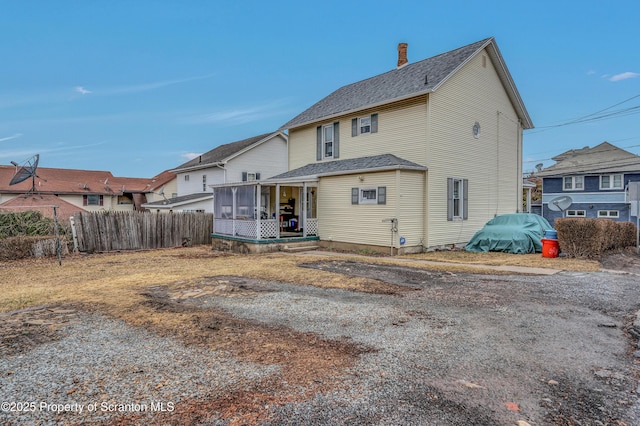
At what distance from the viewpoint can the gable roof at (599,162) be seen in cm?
2828

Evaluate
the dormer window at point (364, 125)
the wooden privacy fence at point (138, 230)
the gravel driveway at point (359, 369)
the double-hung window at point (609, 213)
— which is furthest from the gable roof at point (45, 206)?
the double-hung window at point (609, 213)

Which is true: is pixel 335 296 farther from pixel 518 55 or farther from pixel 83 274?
pixel 518 55

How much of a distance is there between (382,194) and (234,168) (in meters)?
14.2

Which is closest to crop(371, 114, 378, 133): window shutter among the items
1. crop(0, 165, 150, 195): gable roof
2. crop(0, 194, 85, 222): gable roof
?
crop(0, 194, 85, 222): gable roof

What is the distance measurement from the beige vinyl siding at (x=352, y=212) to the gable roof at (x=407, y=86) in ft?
11.3

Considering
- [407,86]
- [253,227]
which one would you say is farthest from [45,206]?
[407,86]

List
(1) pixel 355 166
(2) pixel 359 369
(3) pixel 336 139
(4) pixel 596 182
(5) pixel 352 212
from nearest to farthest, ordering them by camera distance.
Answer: (2) pixel 359 369
(5) pixel 352 212
(1) pixel 355 166
(3) pixel 336 139
(4) pixel 596 182

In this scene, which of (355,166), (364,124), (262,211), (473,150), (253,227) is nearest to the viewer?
(355,166)

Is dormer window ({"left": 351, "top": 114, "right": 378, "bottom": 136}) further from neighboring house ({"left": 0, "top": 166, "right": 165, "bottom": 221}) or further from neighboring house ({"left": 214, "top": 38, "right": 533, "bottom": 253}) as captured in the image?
neighboring house ({"left": 0, "top": 166, "right": 165, "bottom": 221})

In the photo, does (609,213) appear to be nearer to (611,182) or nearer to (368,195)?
(611,182)

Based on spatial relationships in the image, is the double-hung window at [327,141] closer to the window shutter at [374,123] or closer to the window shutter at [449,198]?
the window shutter at [374,123]

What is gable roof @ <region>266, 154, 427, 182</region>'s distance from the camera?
45.8 feet

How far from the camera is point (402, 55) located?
1986 centimetres

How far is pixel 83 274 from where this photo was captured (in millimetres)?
10555
